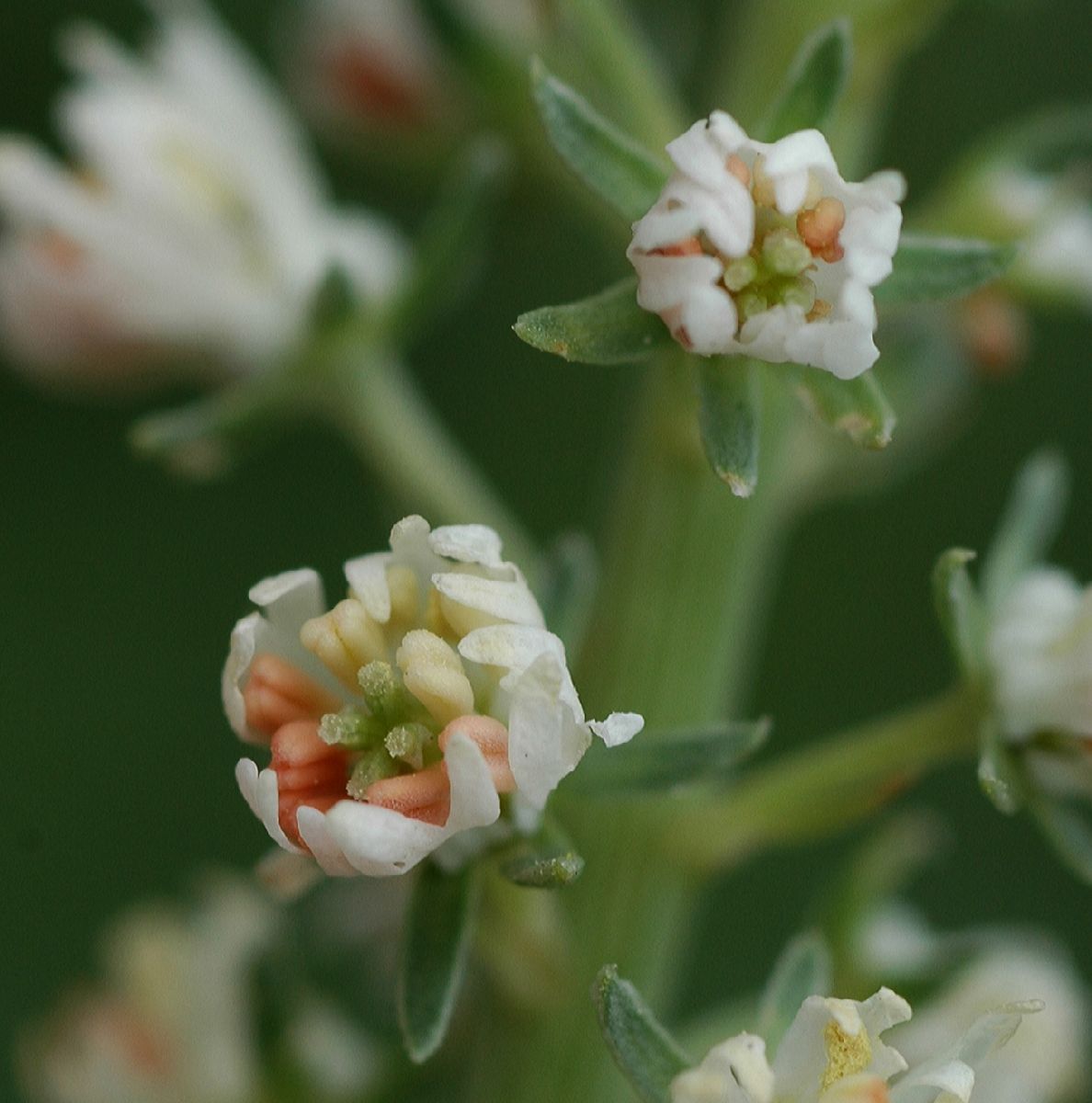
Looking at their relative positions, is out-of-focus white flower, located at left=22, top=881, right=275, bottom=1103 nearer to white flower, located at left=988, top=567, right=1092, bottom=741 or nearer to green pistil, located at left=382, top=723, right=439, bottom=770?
green pistil, located at left=382, top=723, right=439, bottom=770

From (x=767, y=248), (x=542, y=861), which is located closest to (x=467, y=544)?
(x=542, y=861)

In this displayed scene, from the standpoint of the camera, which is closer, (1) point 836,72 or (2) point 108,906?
(1) point 836,72

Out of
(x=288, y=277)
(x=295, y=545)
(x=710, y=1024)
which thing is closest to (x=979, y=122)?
(x=295, y=545)

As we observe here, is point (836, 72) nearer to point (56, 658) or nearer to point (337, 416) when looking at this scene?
point (337, 416)

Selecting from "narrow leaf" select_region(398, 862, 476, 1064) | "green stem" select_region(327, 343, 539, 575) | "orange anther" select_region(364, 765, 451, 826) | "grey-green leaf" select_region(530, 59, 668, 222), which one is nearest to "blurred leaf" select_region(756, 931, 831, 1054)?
"narrow leaf" select_region(398, 862, 476, 1064)

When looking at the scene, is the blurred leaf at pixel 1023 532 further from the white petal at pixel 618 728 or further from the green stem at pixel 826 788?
the white petal at pixel 618 728

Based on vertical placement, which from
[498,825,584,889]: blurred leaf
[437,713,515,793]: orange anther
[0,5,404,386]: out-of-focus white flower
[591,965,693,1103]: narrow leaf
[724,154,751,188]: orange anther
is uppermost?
[0,5,404,386]: out-of-focus white flower

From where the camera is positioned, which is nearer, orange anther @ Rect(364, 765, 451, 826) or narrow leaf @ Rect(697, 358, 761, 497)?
orange anther @ Rect(364, 765, 451, 826)
